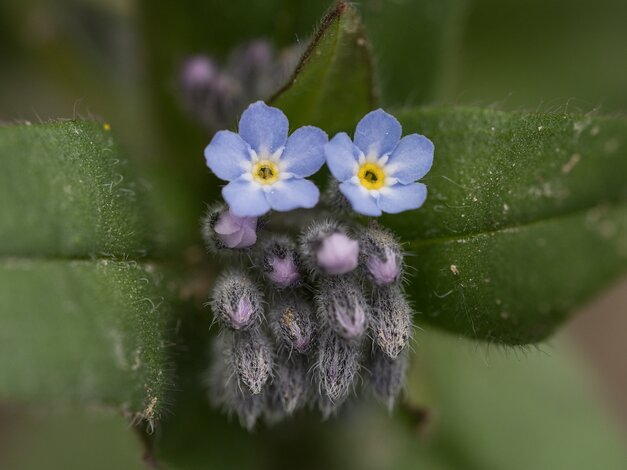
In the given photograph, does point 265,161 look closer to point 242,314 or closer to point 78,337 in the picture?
point 242,314

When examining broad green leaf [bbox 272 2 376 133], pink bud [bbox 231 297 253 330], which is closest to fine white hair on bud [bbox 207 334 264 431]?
pink bud [bbox 231 297 253 330]

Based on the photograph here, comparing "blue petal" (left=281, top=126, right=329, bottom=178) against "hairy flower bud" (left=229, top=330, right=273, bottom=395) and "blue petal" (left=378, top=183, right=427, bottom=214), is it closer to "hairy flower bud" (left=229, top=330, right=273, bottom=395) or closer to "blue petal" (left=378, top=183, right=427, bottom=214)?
"blue petal" (left=378, top=183, right=427, bottom=214)

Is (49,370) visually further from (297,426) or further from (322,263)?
(297,426)

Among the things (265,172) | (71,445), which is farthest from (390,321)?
(71,445)

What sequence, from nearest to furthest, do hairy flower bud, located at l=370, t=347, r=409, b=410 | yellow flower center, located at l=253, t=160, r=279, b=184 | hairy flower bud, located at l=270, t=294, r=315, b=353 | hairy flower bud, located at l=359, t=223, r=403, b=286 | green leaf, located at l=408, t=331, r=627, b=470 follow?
yellow flower center, located at l=253, t=160, r=279, b=184 < hairy flower bud, located at l=359, t=223, r=403, b=286 < hairy flower bud, located at l=270, t=294, r=315, b=353 < hairy flower bud, located at l=370, t=347, r=409, b=410 < green leaf, located at l=408, t=331, r=627, b=470

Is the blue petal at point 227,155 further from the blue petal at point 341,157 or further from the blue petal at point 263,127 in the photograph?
the blue petal at point 341,157

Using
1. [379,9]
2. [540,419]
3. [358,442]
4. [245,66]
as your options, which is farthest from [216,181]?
[540,419]
